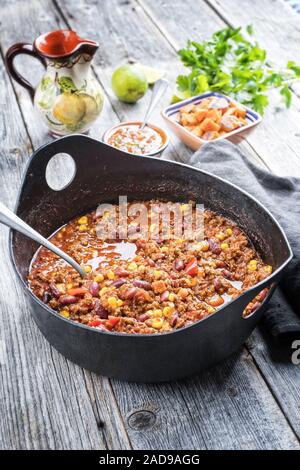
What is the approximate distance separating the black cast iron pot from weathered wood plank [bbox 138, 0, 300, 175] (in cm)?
83

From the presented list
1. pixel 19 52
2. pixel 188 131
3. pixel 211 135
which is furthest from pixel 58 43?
pixel 211 135

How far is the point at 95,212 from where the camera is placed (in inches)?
114

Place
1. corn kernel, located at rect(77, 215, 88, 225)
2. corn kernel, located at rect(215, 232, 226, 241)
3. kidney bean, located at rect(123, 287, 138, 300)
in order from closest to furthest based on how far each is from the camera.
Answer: kidney bean, located at rect(123, 287, 138, 300) → corn kernel, located at rect(215, 232, 226, 241) → corn kernel, located at rect(77, 215, 88, 225)

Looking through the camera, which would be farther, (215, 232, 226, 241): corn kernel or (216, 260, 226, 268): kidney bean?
(215, 232, 226, 241): corn kernel

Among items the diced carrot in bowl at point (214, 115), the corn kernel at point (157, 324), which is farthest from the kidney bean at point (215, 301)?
the diced carrot in bowl at point (214, 115)

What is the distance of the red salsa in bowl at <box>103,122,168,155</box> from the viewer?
331cm

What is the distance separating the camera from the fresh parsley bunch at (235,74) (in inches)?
147

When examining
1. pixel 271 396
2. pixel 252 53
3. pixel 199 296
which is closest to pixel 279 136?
pixel 252 53

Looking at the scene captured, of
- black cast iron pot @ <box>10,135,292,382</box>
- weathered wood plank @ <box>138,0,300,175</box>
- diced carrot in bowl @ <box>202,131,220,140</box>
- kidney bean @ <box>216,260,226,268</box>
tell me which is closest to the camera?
black cast iron pot @ <box>10,135,292,382</box>

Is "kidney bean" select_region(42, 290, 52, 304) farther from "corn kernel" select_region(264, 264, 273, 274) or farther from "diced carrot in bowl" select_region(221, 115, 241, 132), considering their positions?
"diced carrot in bowl" select_region(221, 115, 241, 132)

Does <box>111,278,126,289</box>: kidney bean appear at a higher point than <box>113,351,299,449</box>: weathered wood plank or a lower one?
higher

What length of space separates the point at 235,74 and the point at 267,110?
328 millimetres

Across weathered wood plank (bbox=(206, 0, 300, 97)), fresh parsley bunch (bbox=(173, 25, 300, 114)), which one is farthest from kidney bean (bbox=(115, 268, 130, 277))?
weathered wood plank (bbox=(206, 0, 300, 97))

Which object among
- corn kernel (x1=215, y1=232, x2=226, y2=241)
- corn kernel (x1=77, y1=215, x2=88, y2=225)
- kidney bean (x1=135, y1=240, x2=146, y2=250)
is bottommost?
corn kernel (x1=77, y1=215, x2=88, y2=225)
